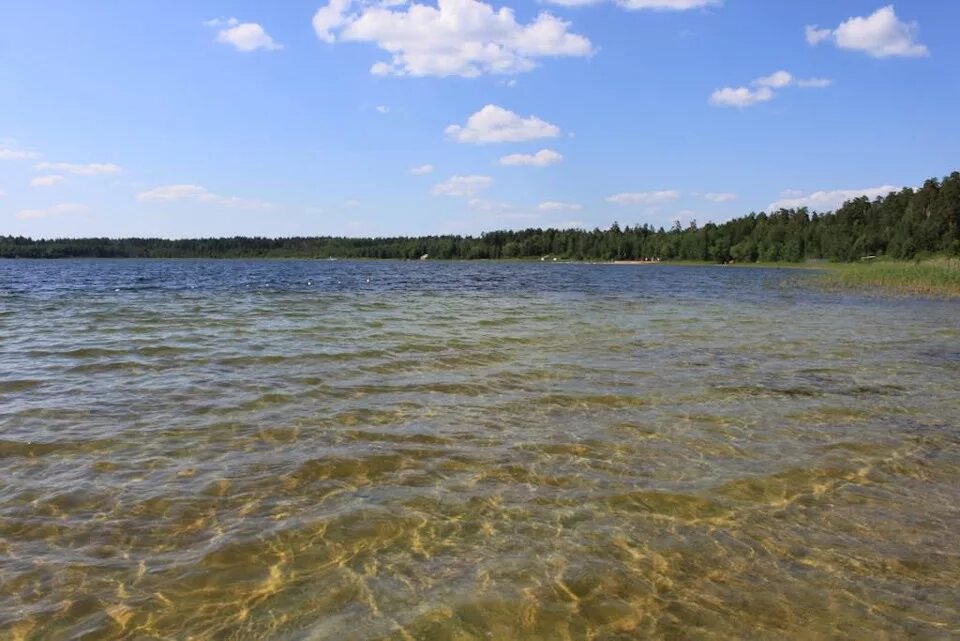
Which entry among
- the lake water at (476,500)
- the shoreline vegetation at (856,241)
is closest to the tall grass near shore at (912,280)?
the shoreline vegetation at (856,241)

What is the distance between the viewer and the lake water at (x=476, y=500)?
4.38 metres

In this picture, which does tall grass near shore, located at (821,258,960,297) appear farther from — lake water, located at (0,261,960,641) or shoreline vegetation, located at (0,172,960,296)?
lake water, located at (0,261,960,641)

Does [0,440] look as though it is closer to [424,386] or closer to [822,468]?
[424,386]

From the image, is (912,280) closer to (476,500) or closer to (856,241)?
(476,500)

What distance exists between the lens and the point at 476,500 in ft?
20.5

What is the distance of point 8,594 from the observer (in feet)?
14.8

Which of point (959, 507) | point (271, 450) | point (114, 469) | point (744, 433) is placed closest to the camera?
point (959, 507)

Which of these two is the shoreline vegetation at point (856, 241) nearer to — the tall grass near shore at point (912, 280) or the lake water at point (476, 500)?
the tall grass near shore at point (912, 280)

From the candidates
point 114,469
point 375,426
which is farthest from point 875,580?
point 114,469

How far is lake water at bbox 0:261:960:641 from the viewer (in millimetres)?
4375

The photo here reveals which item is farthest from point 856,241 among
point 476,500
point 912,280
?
point 476,500

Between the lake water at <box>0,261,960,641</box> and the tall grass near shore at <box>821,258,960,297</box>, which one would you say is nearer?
the lake water at <box>0,261,960,641</box>

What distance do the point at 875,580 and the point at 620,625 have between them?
6.99 ft

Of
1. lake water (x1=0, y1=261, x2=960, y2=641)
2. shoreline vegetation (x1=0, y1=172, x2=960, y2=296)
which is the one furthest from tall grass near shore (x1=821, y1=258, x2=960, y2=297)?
lake water (x1=0, y1=261, x2=960, y2=641)
